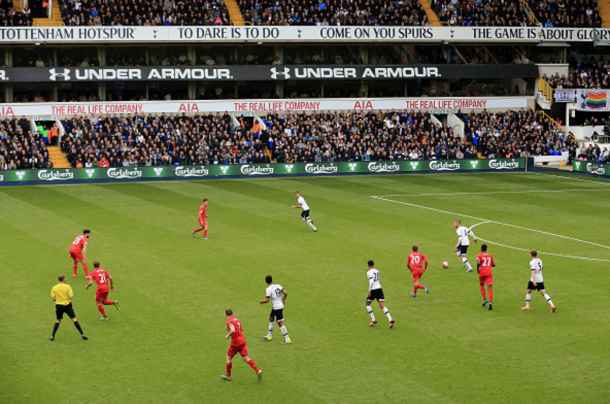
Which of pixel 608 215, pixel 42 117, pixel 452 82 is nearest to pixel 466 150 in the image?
pixel 452 82

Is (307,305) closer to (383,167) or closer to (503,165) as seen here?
(383,167)

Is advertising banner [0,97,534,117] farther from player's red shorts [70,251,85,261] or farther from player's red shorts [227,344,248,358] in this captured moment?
player's red shorts [227,344,248,358]

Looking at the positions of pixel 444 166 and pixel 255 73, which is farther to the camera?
pixel 255 73

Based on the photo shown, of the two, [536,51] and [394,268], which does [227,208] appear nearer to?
[394,268]

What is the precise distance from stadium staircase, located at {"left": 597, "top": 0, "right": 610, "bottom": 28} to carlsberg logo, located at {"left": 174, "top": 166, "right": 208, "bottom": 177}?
40609mm

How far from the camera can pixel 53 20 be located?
58.8 m

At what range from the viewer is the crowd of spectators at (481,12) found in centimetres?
6688

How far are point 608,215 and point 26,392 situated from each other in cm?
3037

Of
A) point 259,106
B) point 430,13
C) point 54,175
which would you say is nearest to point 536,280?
point 54,175

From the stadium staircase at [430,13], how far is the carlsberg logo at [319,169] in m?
18.3

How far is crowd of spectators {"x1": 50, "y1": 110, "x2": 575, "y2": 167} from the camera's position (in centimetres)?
5422

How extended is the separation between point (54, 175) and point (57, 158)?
14.0ft

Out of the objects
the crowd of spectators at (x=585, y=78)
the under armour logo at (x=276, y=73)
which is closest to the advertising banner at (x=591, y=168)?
the crowd of spectators at (x=585, y=78)

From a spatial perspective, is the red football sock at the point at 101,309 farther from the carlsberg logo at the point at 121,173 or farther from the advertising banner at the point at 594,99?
the advertising banner at the point at 594,99
